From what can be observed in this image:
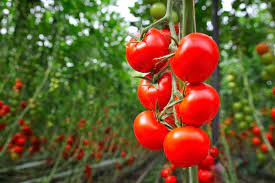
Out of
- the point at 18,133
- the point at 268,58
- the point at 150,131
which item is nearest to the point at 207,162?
the point at 150,131

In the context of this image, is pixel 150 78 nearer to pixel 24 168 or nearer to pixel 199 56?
pixel 199 56

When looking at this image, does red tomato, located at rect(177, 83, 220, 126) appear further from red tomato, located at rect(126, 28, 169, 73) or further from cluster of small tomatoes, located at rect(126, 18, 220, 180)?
red tomato, located at rect(126, 28, 169, 73)

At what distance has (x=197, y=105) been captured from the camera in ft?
1.53

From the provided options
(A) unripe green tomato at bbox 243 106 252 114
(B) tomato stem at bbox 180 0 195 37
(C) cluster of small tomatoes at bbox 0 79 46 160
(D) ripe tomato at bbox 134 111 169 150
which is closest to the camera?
(B) tomato stem at bbox 180 0 195 37

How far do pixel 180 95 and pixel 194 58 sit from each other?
3.2 inches

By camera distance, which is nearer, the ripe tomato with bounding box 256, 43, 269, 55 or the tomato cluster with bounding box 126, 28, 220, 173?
the tomato cluster with bounding box 126, 28, 220, 173

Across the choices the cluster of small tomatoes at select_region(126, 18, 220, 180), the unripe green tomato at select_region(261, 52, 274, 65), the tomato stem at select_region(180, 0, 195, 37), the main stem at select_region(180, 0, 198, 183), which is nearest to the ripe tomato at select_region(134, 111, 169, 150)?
the cluster of small tomatoes at select_region(126, 18, 220, 180)

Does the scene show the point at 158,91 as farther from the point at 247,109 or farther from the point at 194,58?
the point at 247,109

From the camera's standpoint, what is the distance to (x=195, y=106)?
0.47 m

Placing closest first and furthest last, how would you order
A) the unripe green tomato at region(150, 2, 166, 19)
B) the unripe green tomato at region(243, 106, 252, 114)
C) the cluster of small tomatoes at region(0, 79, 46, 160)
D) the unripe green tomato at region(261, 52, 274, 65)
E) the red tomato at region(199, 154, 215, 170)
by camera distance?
the unripe green tomato at region(150, 2, 166, 19)
the red tomato at region(199, 154, 215, 170)
the unripe green tomato at region(261, 52, 274, 65)
the unripe green tomato at region(243, 106, 252, 114)
the cluster of small tomatoes at region(0, 79, 46, 160)

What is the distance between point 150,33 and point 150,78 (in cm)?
10

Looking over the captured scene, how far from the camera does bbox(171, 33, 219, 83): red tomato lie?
46 centimetres


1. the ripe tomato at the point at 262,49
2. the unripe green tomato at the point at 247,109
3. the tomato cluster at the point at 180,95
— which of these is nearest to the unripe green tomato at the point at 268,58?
the ripe tomato at the point at 262,49

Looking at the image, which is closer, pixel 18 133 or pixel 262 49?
pixel 262 49
